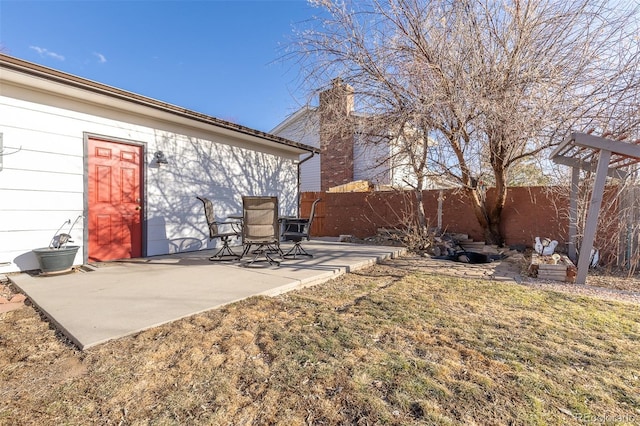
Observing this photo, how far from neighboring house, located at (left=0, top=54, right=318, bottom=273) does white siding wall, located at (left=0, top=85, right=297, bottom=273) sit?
0.01 meters

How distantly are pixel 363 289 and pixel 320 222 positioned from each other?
6801 millimetres

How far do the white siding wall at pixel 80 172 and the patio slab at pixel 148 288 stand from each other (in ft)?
2.23

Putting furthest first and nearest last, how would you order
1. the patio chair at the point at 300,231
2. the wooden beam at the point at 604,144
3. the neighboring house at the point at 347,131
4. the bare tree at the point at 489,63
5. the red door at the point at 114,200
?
the neighboring house at the point at 347,131
the patio chair at the point at 300,231
the red door at the point at 114,200
the bare tree at the point at 489,63
the wooden beam at the point at 604,144

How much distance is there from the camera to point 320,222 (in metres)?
10.6

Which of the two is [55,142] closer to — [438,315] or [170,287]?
[170,287]

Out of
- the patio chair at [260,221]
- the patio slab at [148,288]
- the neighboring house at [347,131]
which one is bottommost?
the patio slab at [148,288]

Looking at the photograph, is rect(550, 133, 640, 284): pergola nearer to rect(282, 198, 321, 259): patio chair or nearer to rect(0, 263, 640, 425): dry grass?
rect(0, 263, 640, 425): dry grass

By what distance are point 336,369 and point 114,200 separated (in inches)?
200

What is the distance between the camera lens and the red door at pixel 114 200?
5000 millimetres

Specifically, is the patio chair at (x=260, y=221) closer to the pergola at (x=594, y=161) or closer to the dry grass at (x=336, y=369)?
the dry grass at (x=336, y=369)

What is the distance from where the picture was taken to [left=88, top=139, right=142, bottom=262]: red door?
5.00 metres

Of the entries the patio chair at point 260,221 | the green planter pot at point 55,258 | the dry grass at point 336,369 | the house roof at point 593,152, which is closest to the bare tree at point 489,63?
the house roof at point 593,152

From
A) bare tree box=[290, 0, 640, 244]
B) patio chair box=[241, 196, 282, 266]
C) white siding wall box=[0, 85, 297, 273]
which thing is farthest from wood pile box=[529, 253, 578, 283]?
white siding wall box=[0, 85, 297, 273]

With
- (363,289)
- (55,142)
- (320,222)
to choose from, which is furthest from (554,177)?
(55,142)
